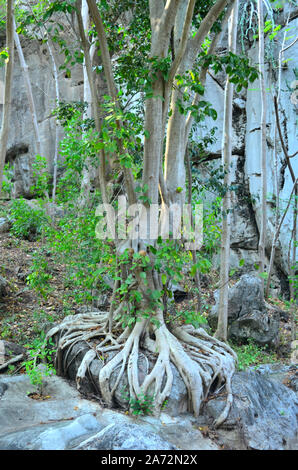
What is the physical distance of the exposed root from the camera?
13.8 feet

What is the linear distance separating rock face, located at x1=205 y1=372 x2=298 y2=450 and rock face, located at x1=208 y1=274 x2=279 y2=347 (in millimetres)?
1997

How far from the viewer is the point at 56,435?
3207 mm

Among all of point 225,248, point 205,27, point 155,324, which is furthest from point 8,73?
point 225,248

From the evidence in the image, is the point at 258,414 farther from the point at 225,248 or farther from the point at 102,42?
the point at 102,42

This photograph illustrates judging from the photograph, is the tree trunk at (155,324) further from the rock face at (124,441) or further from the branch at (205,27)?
the rock face at (124,441)

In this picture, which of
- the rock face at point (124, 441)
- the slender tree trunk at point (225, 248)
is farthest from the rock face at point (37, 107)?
the rock face at point (124, 441)

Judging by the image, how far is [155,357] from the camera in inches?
180

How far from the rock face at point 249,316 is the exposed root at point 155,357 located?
2.00 metres

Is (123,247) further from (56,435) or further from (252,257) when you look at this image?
(252,257)

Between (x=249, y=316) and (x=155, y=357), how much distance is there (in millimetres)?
3166

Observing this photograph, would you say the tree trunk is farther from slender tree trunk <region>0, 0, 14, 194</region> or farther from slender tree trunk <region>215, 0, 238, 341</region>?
slender tree trunk <region>215, 0, 238, 341</region>

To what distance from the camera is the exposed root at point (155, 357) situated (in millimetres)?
4215
